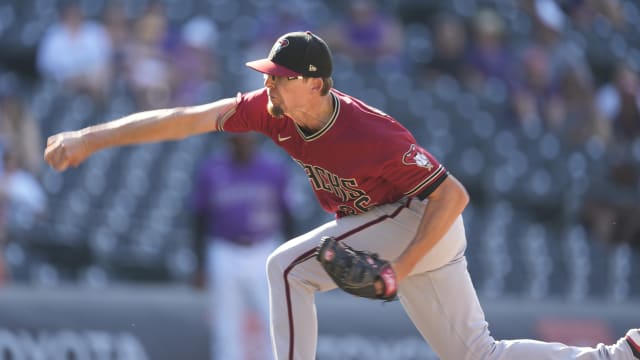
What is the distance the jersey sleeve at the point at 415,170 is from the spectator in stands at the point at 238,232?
13.0 ft

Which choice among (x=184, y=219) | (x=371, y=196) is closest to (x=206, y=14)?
(x=184, y=219)

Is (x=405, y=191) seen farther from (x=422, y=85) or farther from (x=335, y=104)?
(x=422, y=85)

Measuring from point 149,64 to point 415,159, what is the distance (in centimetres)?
686

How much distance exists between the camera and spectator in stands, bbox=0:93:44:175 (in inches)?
409

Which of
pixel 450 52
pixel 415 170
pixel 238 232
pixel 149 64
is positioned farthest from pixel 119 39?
pixel 415 170

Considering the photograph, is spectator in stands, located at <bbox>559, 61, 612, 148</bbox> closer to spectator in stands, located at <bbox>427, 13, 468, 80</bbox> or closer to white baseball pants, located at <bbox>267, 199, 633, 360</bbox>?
spectator in stands, located at <bbox>427, 13, 468, 80</bbox>

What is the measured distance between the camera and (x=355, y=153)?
17.4 feet

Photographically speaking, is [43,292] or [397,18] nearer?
[43,292]

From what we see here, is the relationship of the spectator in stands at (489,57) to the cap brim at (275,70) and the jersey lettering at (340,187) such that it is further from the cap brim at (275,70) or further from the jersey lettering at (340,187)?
the cap brim at (275,70)

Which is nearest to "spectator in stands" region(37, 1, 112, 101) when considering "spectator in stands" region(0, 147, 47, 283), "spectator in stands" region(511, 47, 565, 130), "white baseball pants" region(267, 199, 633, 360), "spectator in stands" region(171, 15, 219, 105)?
"spectator in stands" region(171, 15, 219, 105)

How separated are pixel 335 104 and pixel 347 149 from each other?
0.22 metres

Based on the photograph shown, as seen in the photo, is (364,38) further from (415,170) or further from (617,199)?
(415,170)

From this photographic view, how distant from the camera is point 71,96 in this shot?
38.4 ft

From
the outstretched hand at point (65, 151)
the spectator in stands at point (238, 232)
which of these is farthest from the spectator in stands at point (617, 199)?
the outstretched hand at point (65, 151)
